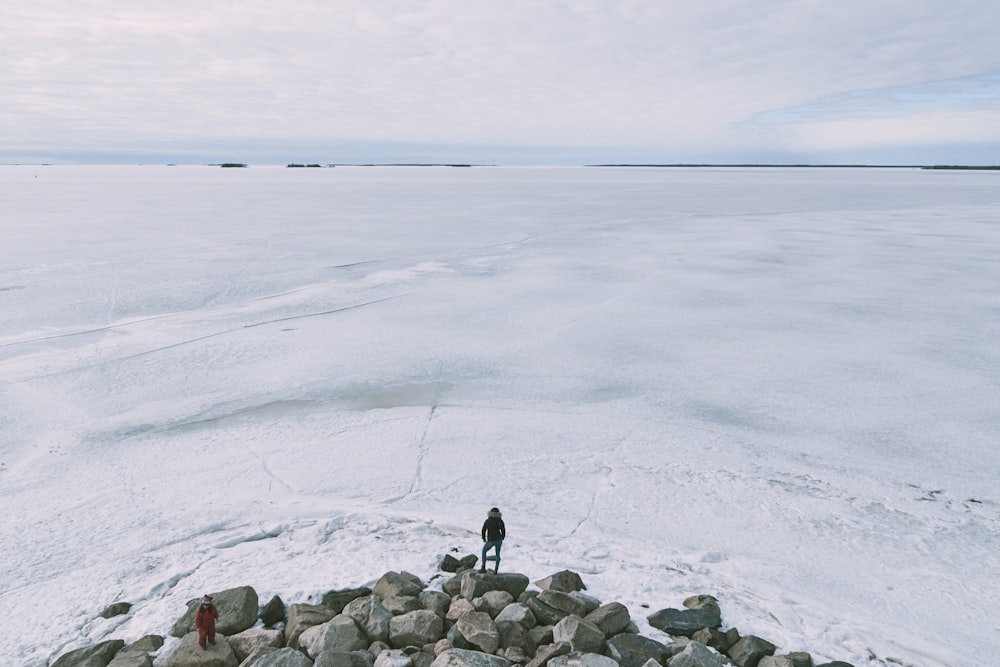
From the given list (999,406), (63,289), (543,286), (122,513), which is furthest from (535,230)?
(122,513)

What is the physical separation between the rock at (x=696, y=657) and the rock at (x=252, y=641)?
2602 mm

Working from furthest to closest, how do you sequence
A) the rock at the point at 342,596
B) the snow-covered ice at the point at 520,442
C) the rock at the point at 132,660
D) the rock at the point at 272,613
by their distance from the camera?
the snow-covered ice at the point at 520,442
the rock at the point at 342,596
the rock at the point at 272,613
the rock at the point at 132,660

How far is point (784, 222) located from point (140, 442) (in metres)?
28.0

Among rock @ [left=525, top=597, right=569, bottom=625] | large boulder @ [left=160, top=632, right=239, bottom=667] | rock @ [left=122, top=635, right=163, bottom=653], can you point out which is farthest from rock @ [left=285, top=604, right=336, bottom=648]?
rock @ [left=525, top=597, right=569, bottom=625]

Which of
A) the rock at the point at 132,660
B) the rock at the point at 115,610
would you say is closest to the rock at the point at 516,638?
the rock at the point at 132,660

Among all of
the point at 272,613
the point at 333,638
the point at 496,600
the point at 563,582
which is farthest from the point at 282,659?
the point at 563,582

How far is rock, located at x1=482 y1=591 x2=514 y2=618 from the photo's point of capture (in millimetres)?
5109

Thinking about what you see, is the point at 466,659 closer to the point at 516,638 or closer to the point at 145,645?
the point at 516,638

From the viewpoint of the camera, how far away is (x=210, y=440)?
314 inches

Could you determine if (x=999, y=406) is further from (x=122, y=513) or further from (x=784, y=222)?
(x=784, y=222)

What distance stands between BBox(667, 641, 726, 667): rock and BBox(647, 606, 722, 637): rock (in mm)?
366

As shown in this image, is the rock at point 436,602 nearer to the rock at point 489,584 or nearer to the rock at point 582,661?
the rock at point 489,584

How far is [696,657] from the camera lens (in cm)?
452

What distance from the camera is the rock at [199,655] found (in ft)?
15.0
